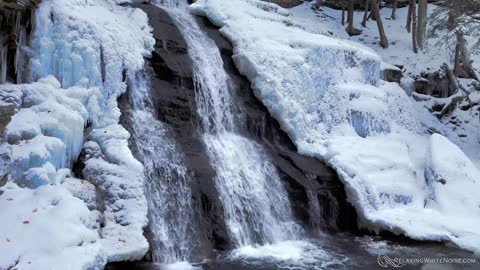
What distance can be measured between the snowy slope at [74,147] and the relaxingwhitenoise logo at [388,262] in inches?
182

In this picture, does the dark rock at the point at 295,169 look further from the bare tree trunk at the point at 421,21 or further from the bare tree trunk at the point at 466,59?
the bare tree trunk at the point at 421,21

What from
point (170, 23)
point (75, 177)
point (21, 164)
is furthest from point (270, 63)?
point (21, 164)

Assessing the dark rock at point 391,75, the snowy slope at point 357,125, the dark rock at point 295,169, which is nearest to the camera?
the dark rock at point 295,169

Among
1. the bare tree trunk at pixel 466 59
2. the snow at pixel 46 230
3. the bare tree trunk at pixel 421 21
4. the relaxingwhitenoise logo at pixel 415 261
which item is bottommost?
the relaxingwhitenoise logo at pixel 415 261

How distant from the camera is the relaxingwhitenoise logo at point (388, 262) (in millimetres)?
8336

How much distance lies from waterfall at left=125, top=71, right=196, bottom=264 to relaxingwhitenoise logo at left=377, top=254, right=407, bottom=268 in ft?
12.2

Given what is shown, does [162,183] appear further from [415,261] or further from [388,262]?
[415,261]

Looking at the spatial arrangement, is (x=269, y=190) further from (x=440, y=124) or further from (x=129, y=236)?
(x=440, y=124)

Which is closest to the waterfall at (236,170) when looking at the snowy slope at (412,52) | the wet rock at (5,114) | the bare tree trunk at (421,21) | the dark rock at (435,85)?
the wet rock at (5,114)

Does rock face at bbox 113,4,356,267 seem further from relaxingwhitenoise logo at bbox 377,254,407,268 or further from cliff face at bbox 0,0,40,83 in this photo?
cliff face at bbox 0,0,40,83

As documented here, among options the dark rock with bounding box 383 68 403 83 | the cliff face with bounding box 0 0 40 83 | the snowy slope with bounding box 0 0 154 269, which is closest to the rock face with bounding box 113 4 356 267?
the snowy slope with bounding box 0 0 154 269

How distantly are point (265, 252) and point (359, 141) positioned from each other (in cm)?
542

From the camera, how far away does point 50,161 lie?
719cm

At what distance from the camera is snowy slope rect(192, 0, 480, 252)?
10.8 m
